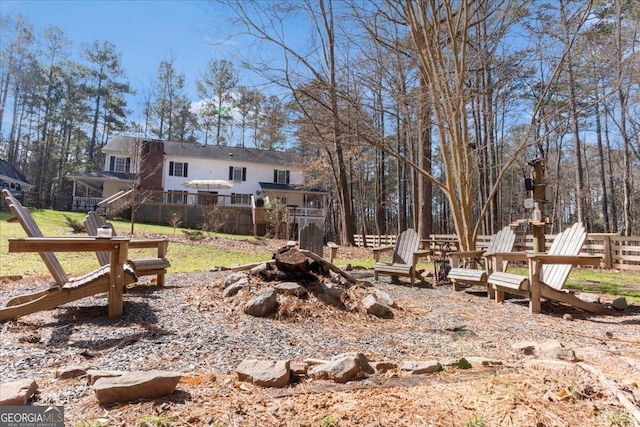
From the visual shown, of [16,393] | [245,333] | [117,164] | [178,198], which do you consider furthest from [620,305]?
[117,164]

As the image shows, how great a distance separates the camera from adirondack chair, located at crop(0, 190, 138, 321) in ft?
10.1

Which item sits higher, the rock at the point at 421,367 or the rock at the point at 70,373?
the rock at the point at 70,373

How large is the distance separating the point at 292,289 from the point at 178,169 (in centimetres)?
2290

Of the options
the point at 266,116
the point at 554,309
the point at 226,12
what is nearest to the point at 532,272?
the point at 554,309

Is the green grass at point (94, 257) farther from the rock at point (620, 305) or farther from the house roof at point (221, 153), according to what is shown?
the house roof at point (221, 153)

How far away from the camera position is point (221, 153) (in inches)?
1013

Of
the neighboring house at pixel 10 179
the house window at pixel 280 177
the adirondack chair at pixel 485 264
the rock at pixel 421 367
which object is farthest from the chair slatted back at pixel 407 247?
the neighboring house at pixel 10 179

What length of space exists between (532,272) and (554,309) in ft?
2.83

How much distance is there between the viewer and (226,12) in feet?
19.5

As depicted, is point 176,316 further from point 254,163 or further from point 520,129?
point 254,163

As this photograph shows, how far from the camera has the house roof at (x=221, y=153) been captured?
79.8 feet

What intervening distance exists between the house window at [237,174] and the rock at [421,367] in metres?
24.2

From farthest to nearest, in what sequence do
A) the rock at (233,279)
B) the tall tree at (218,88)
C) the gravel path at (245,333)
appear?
1. the tall tree at (218,88)
2. the rock at (233,279)
3. the gravel path at (245,333)

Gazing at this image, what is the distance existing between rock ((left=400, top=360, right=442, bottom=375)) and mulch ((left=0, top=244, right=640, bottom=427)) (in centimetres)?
7
